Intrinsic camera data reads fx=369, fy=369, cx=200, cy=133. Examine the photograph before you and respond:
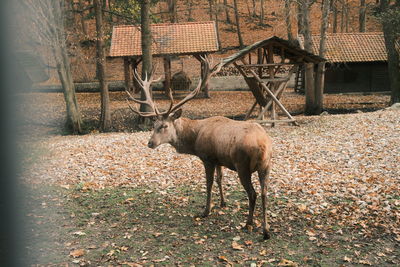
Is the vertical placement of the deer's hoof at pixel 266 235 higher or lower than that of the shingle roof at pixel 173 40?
lower

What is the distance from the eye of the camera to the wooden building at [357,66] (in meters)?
27.4

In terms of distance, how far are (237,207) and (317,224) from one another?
58.8 inches

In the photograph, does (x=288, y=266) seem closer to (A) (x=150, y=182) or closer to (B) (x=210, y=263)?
(B) (x=210, y=263)

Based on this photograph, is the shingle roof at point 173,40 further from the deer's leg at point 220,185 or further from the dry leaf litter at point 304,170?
the deer's leg at point 220,185

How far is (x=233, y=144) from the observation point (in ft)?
19.0

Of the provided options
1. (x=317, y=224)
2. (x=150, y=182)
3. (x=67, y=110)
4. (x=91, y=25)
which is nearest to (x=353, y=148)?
(x=317, y=224)

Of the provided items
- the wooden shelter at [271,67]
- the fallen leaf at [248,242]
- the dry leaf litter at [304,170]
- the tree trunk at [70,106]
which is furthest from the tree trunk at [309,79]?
the fallen leaf at [248,242]

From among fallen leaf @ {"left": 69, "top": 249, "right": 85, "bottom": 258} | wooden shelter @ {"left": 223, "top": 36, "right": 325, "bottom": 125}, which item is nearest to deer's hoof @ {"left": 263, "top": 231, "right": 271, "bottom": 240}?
fallen leaf @ {"left": 69, "top": 249, "right": 85, "bottom": 258}

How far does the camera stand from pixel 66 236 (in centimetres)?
593

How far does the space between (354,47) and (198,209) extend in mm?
25046

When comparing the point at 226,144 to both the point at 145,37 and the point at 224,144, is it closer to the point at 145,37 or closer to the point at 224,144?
the point at 224,144

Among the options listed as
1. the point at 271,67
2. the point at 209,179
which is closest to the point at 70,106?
the point at 271,67

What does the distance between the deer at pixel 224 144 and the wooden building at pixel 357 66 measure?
75.5ft

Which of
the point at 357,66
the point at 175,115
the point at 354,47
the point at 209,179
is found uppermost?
the point at 354,47
